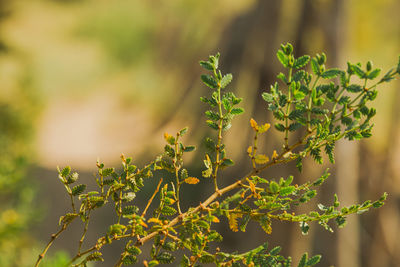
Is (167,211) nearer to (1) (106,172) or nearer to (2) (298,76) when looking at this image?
(1) (106,172)

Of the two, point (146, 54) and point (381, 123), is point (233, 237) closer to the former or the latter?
point (381, 123)

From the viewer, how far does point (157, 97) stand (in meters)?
8.50

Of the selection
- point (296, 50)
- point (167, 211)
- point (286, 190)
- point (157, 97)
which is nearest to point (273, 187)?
point (286, 190)

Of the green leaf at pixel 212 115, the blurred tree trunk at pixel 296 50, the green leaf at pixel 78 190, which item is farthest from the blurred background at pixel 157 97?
the green leaf at pixel 212 115

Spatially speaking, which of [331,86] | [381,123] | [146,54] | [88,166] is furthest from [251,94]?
[146,54]

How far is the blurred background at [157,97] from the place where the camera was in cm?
276

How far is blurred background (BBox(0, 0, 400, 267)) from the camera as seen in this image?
2.76m

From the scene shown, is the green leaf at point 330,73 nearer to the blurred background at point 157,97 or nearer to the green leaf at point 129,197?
the green leaf at point 129,197

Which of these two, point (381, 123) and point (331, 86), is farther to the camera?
Answer: point (381, 123)

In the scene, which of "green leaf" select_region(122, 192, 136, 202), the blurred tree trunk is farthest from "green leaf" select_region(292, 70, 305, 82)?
the blurred tree trunk

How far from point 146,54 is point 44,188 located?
5.31 m

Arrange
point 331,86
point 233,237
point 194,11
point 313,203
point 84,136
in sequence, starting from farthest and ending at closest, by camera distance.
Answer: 1. point 194,11
2. point 84,136
3. point 233,237
4. point 313,203
5. point 331,86

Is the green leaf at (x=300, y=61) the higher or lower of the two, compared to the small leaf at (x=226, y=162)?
higher

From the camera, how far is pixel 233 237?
11.2 feet
